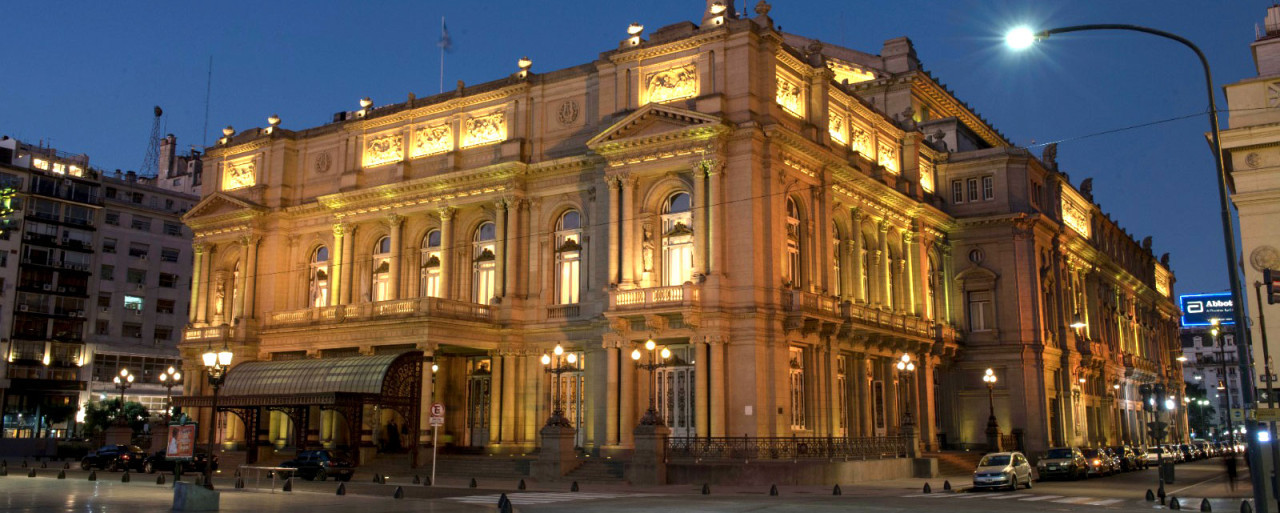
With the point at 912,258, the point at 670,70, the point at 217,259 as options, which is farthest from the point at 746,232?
the point at 217,259

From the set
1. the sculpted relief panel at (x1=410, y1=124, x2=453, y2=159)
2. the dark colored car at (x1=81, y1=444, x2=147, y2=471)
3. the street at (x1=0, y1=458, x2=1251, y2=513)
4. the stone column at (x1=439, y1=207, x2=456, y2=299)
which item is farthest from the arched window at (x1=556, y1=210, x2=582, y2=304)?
the dark colored car at (x1=81, y1=444, x2=147, y2=471)

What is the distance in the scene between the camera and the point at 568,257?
47688mm

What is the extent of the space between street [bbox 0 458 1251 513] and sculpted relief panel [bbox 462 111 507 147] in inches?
696

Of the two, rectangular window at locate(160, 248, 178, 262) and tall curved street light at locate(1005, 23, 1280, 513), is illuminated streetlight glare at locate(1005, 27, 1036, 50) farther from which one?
rectangular window at locate(160, 248, 178, 262)

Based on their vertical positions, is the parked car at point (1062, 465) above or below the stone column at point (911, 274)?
below

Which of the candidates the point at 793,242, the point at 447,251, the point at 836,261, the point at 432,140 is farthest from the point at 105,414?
the point at 793,242

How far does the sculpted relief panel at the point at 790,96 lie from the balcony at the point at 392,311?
609 inches

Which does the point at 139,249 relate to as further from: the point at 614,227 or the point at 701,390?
the point at 701,390

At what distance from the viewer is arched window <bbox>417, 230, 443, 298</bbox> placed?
51.2m

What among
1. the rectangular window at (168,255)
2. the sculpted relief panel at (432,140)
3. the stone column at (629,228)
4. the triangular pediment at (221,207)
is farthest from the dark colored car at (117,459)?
the rectangular window at (168,255)

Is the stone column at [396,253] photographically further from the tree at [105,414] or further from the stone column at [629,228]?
the tree at [105,414]

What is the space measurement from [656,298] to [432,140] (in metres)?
A: 17.1

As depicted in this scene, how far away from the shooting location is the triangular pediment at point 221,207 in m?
55.7

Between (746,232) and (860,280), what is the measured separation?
10.7 m
